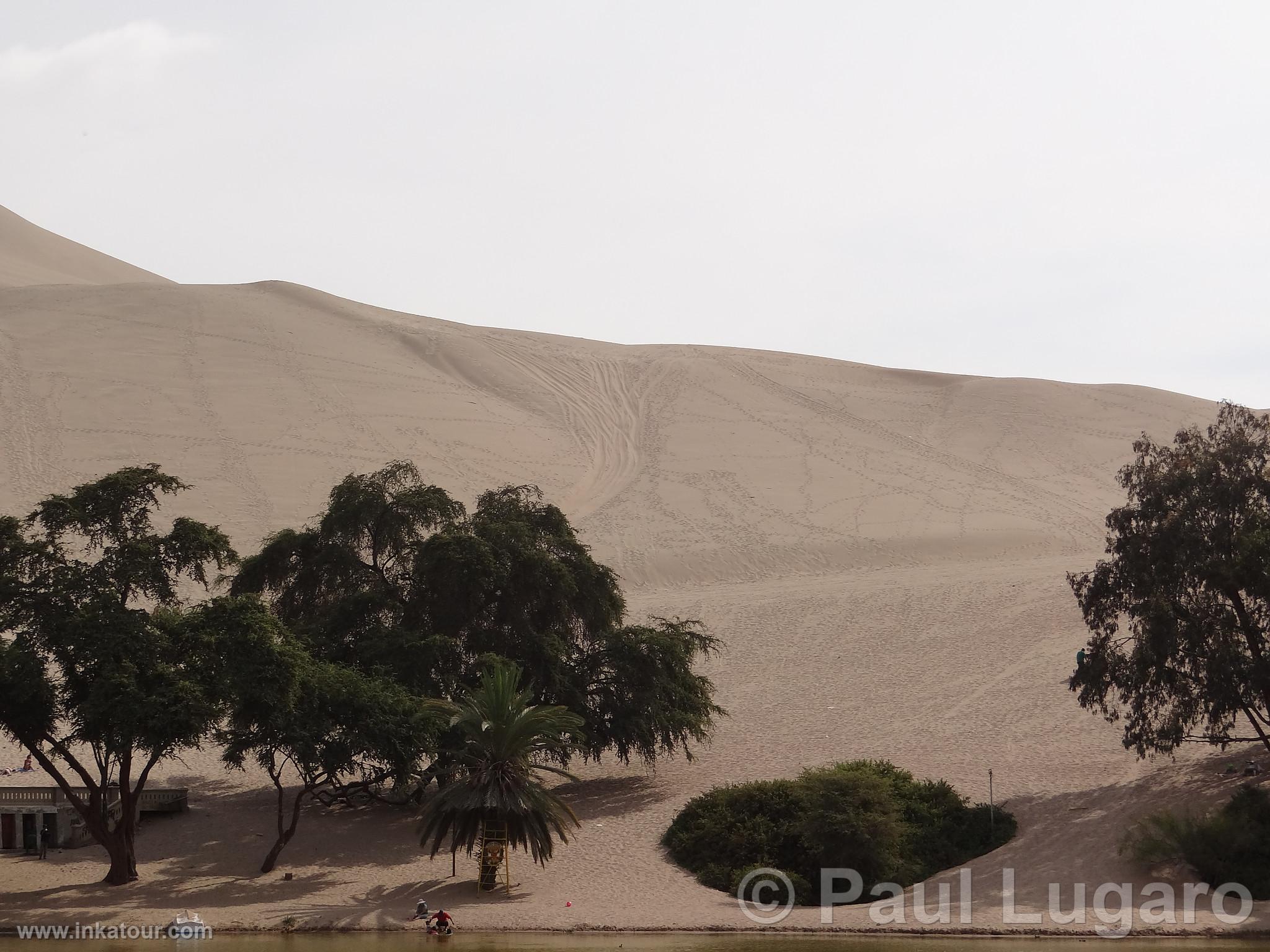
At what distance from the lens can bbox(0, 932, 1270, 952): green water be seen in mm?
22234

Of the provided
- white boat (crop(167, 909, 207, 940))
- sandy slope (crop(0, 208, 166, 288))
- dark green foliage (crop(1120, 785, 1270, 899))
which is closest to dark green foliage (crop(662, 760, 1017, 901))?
dark green foliage (crop(1120, 785, 1270, 899))

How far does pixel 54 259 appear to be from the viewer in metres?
154

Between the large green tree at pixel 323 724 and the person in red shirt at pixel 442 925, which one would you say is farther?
the large green tree at pixel 323 724

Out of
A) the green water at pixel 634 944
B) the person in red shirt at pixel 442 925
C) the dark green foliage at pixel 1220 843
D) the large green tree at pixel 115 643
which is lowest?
the green water at pixel 634 944

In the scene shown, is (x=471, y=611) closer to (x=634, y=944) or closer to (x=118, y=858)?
(x=118, y=858)

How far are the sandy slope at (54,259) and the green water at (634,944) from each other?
118 meters

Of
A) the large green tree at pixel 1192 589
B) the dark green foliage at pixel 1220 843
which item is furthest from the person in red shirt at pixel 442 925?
the large green tree at pixel 1192 589

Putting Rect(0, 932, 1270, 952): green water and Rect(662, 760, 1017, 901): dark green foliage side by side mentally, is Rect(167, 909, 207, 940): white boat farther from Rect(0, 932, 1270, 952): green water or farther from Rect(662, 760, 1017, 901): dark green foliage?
Rect(662, 760, 1017, 901): dark green foliage

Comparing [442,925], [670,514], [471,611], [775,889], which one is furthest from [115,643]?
[670,514]

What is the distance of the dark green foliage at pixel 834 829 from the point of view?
26219 millimetres

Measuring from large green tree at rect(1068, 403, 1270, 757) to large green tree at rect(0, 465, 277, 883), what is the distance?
59.1 ft

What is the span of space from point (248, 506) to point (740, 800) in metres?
39.7

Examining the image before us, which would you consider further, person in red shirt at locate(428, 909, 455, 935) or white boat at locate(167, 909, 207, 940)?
person in red shirt at locate(428, 909, 455, 935)

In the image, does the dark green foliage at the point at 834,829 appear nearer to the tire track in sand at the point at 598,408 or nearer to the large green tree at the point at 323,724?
the large green tree at the point at 323,724
